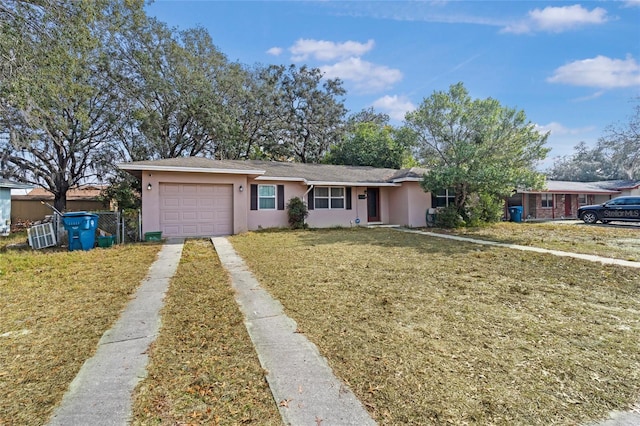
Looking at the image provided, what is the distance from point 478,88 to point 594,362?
14.9m

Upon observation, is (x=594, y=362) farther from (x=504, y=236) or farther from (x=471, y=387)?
(x=504, y=236)

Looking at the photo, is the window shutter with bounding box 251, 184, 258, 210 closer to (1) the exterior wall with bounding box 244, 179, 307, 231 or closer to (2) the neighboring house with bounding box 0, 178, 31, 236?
(1) the exterior wall with bounding box 244, 179, 307, 231

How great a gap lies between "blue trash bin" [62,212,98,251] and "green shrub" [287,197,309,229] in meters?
7.34

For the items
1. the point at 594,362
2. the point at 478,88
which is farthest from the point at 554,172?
the point at 594,362

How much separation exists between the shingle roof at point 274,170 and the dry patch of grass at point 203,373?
26.0 feet

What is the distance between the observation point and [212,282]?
5.67 m

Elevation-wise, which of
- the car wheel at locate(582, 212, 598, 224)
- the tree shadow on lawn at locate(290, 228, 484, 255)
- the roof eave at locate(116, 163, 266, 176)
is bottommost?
the tree shadow on lawn at locate(290, 228, 484, 255)

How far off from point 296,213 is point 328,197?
236 centimetres

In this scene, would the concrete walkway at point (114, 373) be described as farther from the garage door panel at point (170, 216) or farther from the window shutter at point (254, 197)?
the window shutter at point (254, 197)

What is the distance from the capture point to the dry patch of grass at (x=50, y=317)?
2.44 m

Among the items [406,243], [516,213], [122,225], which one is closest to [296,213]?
[406,243]

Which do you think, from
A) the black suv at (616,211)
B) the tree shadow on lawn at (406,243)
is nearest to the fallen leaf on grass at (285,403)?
the tree shadow on lawn at (406,243)

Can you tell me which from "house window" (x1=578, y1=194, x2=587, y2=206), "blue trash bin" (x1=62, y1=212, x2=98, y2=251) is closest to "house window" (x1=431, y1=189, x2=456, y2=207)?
"house window" (x1=578, y1=194, x2=587, y2=206)

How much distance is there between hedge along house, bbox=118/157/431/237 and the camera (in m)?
11.5
